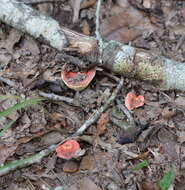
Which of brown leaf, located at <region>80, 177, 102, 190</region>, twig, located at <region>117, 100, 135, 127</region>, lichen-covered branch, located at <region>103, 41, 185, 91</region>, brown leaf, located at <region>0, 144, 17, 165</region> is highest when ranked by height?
lichen-covered branch, located at <region>103, 41, 185, 91</region>

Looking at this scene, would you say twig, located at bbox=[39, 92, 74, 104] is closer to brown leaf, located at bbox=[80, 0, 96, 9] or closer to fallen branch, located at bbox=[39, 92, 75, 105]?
fallen branch, located at bbox=[39, 92, 75, 105]

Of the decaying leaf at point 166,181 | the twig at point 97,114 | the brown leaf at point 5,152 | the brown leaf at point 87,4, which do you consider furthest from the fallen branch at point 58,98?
the brown leaf at point 87,4

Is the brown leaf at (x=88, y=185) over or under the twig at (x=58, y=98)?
under

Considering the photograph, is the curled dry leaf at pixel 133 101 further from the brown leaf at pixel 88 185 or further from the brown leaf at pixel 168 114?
the brown leaf at pixel 88 185

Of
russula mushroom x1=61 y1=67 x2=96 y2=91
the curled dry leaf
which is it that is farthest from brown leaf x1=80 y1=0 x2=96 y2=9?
the curled dry leaf

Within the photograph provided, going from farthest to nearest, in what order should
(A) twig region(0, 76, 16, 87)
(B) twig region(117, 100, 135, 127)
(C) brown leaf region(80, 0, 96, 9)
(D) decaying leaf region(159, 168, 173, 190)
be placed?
1. (C) brown leaf region(80, 0, 96, 9)
2. (A) twig region(0, 76, 16, 87)
3. (B) twig region(117, 100, 135, 127)
4. (D) decaying leaf region(159, 168, 173, 190)

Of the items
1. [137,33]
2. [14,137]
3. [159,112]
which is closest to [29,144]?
[14,137]

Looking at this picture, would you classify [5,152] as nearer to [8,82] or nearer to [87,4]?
[8,82]

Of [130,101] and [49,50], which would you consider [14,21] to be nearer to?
[49,50]
